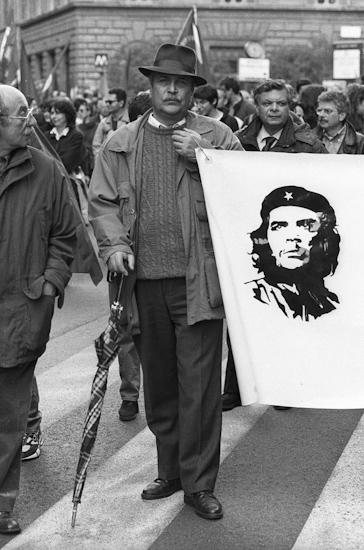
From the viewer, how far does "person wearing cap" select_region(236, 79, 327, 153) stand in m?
6.50

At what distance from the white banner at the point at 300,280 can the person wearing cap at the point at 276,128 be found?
1.48 meters

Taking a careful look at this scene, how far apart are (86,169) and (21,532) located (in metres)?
9.61

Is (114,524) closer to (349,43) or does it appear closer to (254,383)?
(254,383)

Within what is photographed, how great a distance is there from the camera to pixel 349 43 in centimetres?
1864

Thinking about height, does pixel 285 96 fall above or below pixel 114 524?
above

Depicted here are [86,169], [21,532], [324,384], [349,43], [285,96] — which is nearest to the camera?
[21,532]

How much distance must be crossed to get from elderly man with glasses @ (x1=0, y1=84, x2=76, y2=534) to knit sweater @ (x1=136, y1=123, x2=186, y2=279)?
0.34 metres

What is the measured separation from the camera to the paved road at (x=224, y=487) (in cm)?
457

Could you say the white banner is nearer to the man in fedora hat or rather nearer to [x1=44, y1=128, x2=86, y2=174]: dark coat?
the man in fedora hat

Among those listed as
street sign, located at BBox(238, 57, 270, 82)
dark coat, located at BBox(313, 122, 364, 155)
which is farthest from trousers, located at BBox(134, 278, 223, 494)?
street sign, located at BBox(238, 57, 270, 82)

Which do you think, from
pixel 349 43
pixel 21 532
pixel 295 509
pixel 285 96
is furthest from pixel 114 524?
pixel 349 43

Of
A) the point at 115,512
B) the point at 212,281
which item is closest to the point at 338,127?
the point at 212,281

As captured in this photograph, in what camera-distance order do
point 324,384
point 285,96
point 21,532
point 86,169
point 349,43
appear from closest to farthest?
point 21,532
point 324,384
point 285,96
point 86,169
point 349,43

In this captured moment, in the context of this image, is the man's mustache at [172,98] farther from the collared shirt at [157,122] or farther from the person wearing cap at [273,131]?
the person wearing cap at [273,131]
